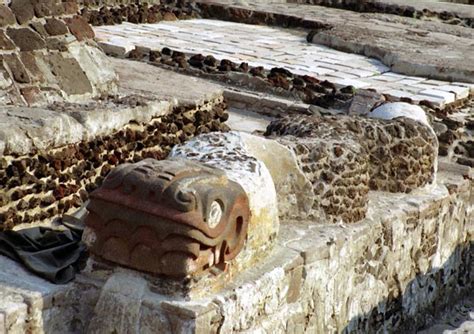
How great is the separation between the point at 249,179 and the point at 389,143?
164cm

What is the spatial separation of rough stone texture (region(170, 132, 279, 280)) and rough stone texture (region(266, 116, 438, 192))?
0.93 meters

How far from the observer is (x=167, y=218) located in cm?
430

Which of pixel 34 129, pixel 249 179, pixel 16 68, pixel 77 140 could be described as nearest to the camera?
pixel 249 179

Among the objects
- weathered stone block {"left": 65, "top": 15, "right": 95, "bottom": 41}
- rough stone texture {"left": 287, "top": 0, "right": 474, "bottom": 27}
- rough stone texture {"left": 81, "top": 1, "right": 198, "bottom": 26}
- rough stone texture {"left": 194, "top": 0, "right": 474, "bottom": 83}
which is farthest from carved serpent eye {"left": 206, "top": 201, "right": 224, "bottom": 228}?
rough stone texture {"left": 287, "top": 0, "right": 474, "bottom": 27}

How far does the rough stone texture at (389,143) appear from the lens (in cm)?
612

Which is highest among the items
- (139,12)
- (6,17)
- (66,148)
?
(6,17)

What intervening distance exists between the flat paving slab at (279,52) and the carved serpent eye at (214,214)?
4.44 m

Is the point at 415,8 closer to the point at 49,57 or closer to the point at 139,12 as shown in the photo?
the point at 139,12

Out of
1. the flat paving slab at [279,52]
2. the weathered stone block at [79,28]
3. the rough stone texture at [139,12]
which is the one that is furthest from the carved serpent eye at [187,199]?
the rough stone texture at [139,12]

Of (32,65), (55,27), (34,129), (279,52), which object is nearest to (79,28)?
(55,27)

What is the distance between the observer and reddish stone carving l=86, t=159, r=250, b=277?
4.31m

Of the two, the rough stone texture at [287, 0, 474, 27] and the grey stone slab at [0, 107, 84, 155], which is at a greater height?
the grey stone slab at [0, 107, 84, 155]

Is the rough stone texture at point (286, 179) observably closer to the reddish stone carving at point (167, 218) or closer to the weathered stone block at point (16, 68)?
the reddish stone carving at point (167, 218)

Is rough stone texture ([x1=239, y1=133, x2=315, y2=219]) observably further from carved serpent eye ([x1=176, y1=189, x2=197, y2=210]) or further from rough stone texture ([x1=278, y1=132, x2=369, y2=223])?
carved serpent eye ([x1=176, y1=189, x2=197, y2=210])
